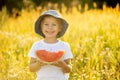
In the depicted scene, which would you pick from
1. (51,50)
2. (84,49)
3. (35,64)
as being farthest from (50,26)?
(84,49)

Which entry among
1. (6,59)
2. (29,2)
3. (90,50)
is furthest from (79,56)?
(29,2)

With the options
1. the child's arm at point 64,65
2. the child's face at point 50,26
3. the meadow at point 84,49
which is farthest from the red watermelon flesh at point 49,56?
the meadow at point 84,49

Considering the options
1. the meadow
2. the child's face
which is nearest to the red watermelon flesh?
the child's face

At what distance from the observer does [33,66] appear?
181 inches

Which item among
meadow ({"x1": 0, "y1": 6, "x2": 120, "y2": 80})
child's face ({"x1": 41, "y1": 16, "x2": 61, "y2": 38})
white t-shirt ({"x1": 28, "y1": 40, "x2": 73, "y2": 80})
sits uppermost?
child's face ({"x1": 41, "y1": 16, "x2": 61, "y2": 38})

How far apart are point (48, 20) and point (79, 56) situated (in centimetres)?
188

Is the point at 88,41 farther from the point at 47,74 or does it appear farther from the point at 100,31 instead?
the point at 47,74

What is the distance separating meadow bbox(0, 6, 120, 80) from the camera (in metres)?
6.00

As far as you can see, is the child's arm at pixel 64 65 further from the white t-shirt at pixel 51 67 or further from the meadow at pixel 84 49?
the meadow at pixel 84 49

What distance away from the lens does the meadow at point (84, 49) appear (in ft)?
19.7

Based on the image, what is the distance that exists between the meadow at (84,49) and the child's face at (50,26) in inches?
48.5

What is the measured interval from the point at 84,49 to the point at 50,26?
210cm

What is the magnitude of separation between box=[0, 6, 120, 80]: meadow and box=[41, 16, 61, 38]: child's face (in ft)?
4.04

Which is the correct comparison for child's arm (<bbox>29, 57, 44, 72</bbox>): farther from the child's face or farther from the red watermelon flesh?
the child's face
